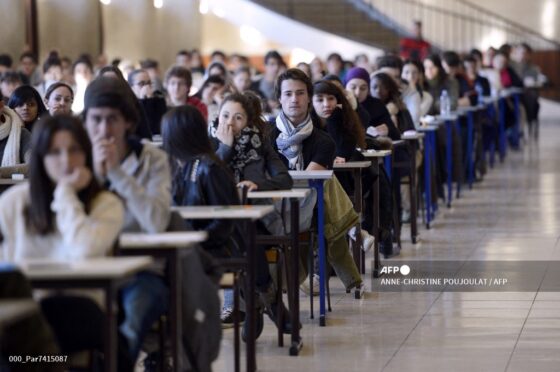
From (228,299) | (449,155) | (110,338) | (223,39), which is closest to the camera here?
(110,338)

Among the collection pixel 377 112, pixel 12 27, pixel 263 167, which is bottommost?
pixel 263 167

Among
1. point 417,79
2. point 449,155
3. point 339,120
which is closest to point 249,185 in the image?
point 339,120

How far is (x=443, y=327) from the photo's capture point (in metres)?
6.92

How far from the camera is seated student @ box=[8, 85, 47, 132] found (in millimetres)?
8086

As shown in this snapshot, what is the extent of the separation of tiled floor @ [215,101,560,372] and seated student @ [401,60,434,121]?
179cm

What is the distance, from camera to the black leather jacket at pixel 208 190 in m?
5.68

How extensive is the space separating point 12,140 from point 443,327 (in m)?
2.58

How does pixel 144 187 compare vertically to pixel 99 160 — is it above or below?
below

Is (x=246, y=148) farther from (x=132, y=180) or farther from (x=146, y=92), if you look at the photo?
(x=146, y=92)

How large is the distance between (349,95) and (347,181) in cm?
95

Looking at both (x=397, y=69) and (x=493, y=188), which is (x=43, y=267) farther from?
(x=493, y=188)

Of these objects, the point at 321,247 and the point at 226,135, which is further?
the point at 321,247

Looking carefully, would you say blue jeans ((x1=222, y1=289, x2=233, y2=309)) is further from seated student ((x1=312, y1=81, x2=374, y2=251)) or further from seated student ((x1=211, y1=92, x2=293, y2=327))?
seated student ((x1=312, y1=81, x2=374, y2=251))

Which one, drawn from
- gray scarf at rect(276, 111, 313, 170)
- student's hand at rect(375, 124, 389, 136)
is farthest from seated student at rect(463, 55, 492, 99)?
gray scarf at rect(276, 111, 313, 170)
